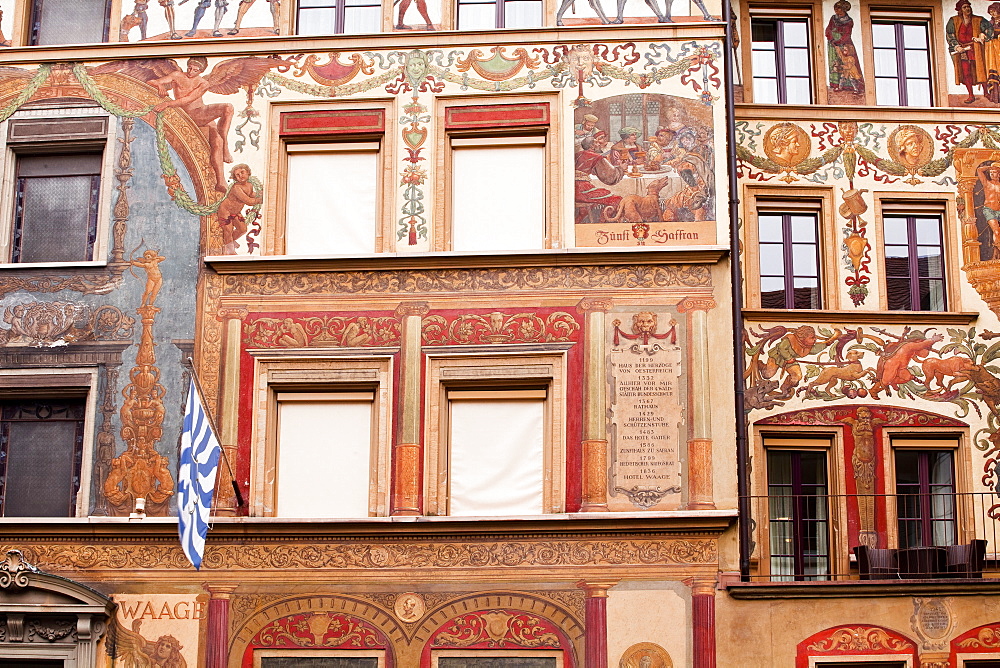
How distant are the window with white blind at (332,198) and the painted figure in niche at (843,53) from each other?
7.11 m

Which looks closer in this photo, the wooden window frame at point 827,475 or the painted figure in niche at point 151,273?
the wooden window frame at point 827,475

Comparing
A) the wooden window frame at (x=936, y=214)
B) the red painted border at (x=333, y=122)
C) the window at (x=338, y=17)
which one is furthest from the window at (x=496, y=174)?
the wooden window frame at (x=936, y=214)

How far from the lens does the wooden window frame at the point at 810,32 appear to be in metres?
22.2

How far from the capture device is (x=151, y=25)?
71.8 ft

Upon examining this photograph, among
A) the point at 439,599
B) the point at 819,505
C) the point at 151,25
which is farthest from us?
the point at 151,25

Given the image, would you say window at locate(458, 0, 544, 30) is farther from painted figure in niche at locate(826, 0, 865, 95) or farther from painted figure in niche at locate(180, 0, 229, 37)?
painted figure in niche at locate(826, 0, 865, 95)

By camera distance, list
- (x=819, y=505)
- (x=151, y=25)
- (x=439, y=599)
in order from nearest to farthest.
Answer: (x=439, y=599)
(x=819, y=505)
(x=151, y=25)

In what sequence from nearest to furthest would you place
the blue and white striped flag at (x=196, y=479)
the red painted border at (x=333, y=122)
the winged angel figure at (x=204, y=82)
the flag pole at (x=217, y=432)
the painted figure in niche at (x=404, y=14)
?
the blue and white striped flag at (x=196, y=479) < the flag pole at (x=217, y=432) < the red painted border at (x=333, y=122) < the winged angel figure at (x=204, y=82) < the painted figure in niche at (x=404, y=14)

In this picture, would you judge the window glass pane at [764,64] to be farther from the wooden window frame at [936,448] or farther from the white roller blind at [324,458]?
the white roller blind at [324,458]

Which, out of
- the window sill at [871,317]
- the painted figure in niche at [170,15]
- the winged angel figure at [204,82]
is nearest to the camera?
the window sill at [871,317]

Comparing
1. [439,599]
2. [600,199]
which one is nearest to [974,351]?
[600,199]

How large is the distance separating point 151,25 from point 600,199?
730 cm

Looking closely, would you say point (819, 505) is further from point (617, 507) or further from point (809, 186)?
point (809, 186)

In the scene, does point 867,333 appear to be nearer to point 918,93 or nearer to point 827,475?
point 827,475
